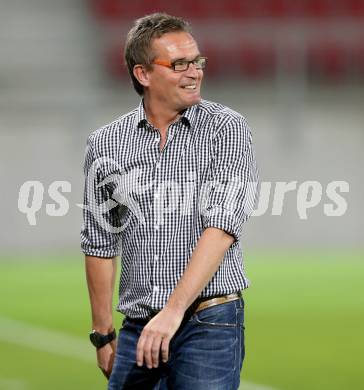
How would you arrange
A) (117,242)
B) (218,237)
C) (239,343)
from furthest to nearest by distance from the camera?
(117,242)
(239,343)
(218,237)

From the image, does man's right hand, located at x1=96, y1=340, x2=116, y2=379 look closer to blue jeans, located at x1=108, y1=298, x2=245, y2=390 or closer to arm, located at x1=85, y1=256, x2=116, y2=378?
arm, located at x1=85, y1=256, x2=116, y2=378

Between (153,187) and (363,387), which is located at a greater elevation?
(153,187)

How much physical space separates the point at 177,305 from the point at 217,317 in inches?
14.5

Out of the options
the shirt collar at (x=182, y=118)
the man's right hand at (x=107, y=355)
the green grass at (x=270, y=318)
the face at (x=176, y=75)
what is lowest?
the green grass at (x=270, y=318)

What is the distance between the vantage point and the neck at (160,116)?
177 inches

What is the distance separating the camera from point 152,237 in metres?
4.43

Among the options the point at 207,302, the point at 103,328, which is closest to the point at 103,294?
the point at 103,328

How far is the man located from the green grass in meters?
3.41

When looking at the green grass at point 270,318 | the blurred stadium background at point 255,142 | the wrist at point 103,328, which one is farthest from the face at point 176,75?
the blurred stadium background at point 255,142

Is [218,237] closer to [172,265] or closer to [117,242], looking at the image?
[172,265]

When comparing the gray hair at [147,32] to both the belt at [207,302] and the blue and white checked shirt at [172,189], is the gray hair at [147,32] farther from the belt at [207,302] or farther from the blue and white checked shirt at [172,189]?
the belt at [207,302]

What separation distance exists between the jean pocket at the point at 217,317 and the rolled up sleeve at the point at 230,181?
271mm

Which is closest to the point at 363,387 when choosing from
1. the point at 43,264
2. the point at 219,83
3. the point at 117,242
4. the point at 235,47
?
the point at 117,242

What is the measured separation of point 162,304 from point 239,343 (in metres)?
0.30
